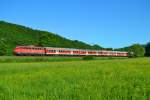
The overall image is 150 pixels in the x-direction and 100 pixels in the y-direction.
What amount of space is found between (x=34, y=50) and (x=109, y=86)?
66.0 meters

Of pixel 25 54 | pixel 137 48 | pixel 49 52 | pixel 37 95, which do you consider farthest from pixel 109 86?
pixel 137 48

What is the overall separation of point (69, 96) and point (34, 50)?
6765 centimetres

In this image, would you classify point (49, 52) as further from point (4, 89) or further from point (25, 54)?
point (4, 89)

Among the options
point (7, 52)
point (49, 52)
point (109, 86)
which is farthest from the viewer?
point (7, 52)

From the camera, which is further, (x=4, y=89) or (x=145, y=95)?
(x=4, y=89)

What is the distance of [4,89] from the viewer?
13094mm

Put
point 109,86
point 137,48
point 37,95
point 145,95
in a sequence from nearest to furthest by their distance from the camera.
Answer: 1. point 145,95
2. point 37,95
3. point 109,86
4. point 137,48

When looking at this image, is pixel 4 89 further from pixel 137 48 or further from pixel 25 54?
pixel 137 48

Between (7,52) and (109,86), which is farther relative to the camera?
(7,52)

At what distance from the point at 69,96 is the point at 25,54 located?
66.1 meters

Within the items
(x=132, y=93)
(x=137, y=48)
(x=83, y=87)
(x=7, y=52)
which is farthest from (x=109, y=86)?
(x=137, y=48)

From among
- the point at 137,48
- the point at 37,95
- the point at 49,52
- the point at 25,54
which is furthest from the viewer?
the point at 137,48

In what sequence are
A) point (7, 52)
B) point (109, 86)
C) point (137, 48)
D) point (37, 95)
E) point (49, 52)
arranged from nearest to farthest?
point (37, 95)
point (109, 86)
point (49, 52)
point (7, 52)
point (137, 48)

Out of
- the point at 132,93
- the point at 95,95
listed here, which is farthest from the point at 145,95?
the point at 95,95
